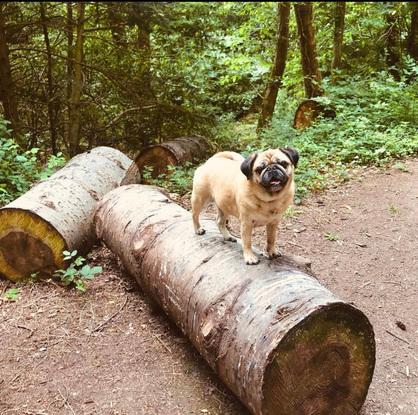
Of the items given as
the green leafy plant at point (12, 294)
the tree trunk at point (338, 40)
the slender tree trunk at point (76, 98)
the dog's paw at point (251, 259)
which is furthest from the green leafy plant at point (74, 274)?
the tree trunk at point (338, 40)

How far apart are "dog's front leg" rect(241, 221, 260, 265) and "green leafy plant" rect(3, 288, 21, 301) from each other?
2.68 meters

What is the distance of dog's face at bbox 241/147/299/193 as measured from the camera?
2.92m

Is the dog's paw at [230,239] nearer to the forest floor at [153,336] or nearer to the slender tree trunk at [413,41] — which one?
the forest floor at [153,336]

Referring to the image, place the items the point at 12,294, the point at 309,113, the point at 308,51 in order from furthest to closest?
the point at 308,51 < the point at 309,113 < the point at 12,294

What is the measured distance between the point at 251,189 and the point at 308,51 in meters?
8.74

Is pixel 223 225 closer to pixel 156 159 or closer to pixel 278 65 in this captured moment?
pixel 156 159

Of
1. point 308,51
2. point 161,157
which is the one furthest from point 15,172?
point 308,51

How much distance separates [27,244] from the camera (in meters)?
4.87

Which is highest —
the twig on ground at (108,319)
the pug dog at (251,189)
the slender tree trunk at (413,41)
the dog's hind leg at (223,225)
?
the slender tree trunk at (413,41)

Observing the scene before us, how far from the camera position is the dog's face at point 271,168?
9.59ft

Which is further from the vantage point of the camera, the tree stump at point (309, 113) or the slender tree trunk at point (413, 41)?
the slender tree trunk at point (413, 41)

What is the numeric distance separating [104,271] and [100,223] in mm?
570

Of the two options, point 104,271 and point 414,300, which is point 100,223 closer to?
point 104,271

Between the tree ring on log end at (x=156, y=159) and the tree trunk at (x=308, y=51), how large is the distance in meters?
4.46
